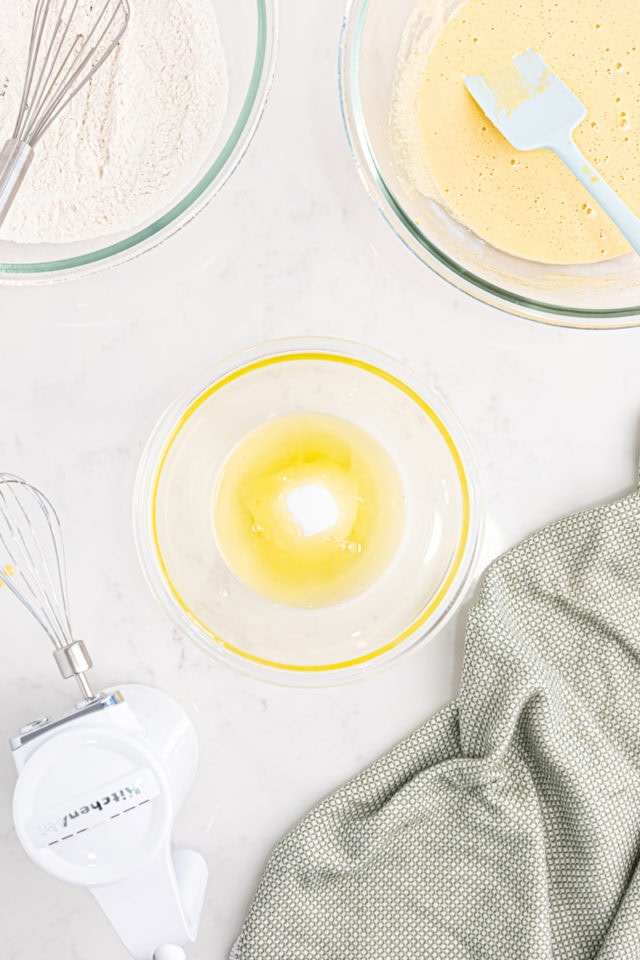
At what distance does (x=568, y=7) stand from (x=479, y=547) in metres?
0.49

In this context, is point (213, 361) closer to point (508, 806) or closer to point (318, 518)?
point (318, 518)

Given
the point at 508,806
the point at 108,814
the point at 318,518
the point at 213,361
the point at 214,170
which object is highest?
the point at 214,170

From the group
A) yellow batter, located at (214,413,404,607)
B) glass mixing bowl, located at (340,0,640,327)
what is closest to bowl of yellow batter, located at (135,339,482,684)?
yellow batter, located at (214,413,404,607)

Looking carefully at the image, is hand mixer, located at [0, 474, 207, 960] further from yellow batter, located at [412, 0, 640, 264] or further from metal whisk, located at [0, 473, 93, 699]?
yellow batter, located at [412, 0, 640, 264]

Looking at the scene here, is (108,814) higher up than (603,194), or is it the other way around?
(603,194)

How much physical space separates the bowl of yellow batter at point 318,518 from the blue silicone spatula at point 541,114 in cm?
24

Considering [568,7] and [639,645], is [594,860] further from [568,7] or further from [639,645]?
[568,7]

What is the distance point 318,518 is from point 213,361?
184mm

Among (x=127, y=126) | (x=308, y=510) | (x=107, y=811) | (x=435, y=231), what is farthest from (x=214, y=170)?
(x=107, y=811)

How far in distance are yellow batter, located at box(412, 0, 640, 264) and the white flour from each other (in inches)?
7.8

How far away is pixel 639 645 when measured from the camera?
2.65 feet

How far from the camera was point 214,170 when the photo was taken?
29.1 inches

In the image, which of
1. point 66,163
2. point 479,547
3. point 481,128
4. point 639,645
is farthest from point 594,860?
point 66,163

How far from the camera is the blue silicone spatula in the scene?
706 mm
